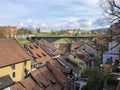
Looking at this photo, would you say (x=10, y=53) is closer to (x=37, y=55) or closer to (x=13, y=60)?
(x=13, y=60)

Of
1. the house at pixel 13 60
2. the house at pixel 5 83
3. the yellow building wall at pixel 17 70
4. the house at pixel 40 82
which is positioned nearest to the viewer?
the house at pixel 5 83

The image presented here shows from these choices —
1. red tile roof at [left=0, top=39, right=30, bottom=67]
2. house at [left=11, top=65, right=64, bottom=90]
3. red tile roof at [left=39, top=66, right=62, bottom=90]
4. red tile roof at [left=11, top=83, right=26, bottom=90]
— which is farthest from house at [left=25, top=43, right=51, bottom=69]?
red tile roof at [left=11, top=83, right=26, bottom=90]

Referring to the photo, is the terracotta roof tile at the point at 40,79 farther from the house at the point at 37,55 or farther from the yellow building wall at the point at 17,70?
the house at the point at 37,55

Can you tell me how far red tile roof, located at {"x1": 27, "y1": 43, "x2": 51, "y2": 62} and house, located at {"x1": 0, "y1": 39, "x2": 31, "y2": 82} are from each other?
12969 millimetres

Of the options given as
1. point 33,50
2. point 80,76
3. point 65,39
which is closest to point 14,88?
point 80,76

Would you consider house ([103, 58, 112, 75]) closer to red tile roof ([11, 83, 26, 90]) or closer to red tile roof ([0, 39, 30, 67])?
red tile roof ([11, 83, 26, 90])

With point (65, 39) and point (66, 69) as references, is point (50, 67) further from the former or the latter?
point (65, 39)

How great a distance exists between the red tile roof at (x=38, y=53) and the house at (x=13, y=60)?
13.0 m

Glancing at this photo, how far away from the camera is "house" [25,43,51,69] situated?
193 feet

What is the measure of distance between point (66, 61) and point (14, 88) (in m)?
23.1

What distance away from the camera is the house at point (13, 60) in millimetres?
40513

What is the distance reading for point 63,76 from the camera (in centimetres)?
4553

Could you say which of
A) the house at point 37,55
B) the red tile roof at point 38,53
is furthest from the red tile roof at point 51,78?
the red tile roof at point 38,53

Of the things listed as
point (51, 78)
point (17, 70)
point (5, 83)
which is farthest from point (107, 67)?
point (5, 83)
